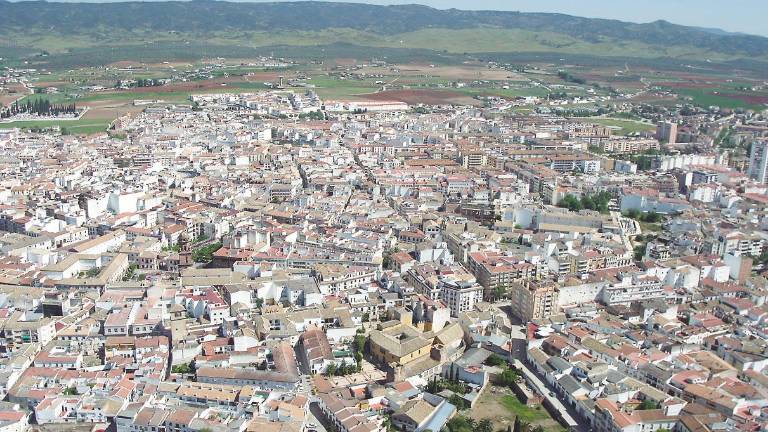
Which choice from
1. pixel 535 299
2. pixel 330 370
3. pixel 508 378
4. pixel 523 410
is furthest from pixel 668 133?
pixel 330 370

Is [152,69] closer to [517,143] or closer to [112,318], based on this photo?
[517,143]

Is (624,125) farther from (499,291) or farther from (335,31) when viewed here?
(335,31)

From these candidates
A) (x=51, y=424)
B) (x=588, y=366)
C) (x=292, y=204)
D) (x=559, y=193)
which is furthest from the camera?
(x=559, y=193)

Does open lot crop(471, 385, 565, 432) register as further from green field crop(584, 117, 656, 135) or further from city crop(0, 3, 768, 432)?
green field crop(584, 117, 656, 135)

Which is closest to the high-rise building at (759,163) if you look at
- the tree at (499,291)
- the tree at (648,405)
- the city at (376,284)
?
the city at (376,284)

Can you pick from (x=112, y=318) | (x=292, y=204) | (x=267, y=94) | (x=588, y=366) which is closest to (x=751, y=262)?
(x=588, y=366)

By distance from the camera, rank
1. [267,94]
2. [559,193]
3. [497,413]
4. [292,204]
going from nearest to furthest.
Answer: [497,413]
[292,204]
[559,193]
[267,94]
